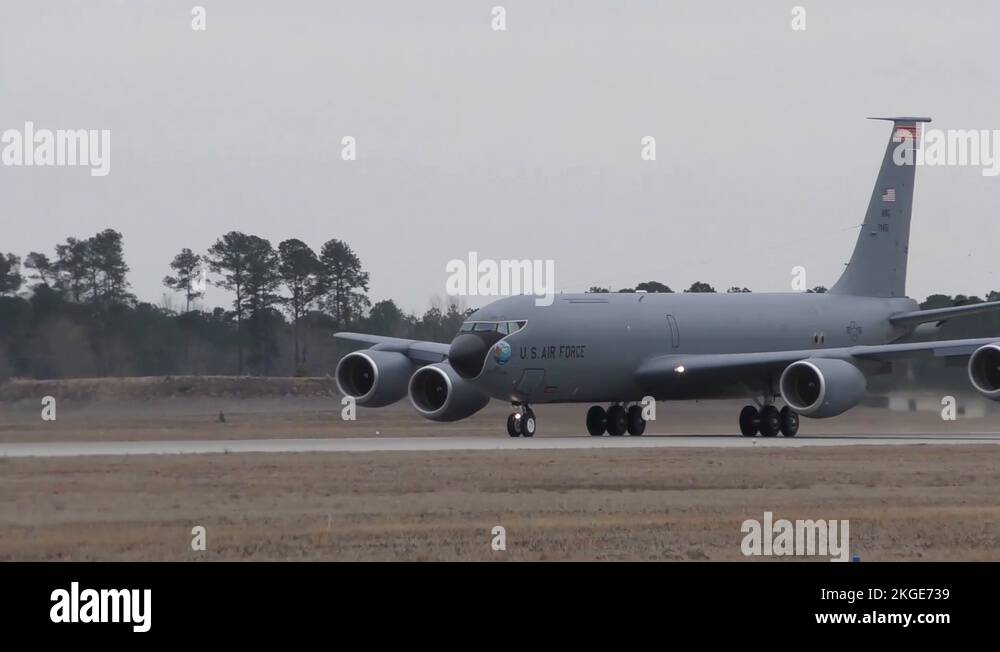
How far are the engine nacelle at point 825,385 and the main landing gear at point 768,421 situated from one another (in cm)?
128

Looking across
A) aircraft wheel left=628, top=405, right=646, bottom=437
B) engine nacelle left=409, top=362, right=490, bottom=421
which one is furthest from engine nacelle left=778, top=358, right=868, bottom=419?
engine nacelle left=409, top=362, right=490, bottom=421

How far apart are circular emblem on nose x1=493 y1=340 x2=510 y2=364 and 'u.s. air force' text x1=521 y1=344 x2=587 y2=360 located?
1.46ft

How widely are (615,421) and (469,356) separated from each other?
509cm

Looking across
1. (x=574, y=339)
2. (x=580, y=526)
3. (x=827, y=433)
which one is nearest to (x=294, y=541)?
(x=580, y=526)

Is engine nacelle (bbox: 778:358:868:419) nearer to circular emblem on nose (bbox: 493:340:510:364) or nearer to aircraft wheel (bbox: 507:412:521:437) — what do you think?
aircraft wheel (bbox: 507:412:521:437)

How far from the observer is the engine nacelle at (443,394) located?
135 feet

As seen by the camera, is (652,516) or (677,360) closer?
(652,516)

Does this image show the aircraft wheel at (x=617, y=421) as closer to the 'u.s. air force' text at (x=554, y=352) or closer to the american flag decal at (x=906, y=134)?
the 'u.s. air force' text at (x=554, y=352)

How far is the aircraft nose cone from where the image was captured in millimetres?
39000

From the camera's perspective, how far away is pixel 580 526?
62.0ft
